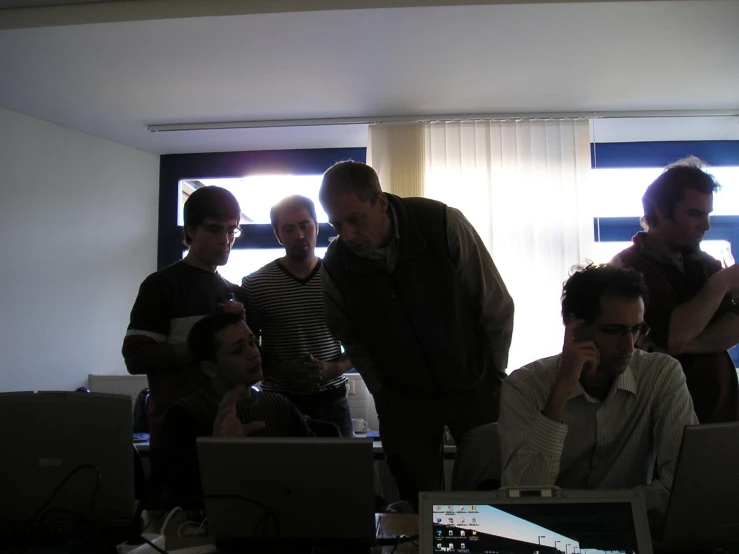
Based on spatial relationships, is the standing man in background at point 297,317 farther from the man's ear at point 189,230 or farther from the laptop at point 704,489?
the laptop at point 704,489

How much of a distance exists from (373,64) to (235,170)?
1.93m

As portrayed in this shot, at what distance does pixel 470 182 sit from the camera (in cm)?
427

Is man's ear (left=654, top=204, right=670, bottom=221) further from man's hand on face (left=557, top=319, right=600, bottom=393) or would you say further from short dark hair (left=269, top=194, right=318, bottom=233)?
short dark hair (left=269, top=194, right=318, bottom=233)

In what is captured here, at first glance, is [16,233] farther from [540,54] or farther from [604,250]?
[604,250]

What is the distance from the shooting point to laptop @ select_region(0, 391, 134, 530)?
1.26 metres

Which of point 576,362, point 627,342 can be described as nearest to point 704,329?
point 627,342

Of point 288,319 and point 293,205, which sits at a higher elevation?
point 293,205

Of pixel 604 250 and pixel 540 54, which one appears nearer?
pixel 540 54

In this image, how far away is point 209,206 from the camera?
2090mm

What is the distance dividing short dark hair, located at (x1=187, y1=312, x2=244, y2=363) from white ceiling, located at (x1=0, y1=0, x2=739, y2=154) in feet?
5.07

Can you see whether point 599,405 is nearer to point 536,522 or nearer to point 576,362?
point 576,362

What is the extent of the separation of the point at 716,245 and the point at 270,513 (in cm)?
461

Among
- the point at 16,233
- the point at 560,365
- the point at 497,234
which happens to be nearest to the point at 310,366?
the point at 560,365

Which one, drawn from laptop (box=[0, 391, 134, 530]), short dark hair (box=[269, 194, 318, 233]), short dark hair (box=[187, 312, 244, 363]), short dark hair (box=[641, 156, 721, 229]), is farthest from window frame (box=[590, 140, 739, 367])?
laptop (box=[0, 391, 134, 530])
